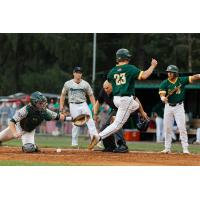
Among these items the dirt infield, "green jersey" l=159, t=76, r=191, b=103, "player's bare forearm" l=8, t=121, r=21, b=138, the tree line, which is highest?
the tree line

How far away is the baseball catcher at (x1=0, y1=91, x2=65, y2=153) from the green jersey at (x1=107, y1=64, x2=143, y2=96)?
4.87 ft

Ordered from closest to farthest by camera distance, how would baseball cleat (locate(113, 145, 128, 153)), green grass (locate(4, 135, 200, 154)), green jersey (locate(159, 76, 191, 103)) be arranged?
1. baseball cleat (locate(113, 145, 128, 153))
2. green jersey (locate(159, 76, 191, 103))
3. green grass (locate(4, 135, 200, 154))

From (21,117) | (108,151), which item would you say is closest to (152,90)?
(108,151)

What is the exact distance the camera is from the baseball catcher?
1542 centimetres

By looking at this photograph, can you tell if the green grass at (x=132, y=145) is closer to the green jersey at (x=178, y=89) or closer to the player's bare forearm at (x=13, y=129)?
the green jersey at (x=178, y=89)

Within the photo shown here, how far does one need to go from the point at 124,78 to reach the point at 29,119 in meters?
2.38

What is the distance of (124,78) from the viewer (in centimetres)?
1555

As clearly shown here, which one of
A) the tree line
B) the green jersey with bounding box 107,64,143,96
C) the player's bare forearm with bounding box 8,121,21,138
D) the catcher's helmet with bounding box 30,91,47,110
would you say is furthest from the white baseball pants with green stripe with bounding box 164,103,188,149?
the tree line

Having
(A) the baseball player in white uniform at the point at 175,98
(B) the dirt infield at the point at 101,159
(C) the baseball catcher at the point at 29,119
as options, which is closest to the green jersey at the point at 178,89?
(A) the baseball player in white uniform at the point at 175,98

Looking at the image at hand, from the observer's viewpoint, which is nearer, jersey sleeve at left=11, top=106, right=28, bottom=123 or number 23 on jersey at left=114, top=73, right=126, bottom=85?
jersey sleeve at left=11, top=106, right=28, bottom=123

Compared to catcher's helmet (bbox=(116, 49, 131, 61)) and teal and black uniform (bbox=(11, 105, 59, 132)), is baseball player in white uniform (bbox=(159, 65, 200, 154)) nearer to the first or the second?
catcher's helmet (bbox=(116, 49, 131, 61))

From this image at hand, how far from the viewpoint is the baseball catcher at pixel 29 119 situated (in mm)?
15416

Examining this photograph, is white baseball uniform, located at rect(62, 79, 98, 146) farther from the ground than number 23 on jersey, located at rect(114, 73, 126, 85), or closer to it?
closer to it

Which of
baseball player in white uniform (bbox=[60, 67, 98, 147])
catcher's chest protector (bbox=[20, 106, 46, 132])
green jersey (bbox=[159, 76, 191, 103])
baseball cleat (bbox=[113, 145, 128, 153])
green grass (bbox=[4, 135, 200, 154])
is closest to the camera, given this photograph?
catcher's chest protector (bbox=[20, 106, 46, 132])
